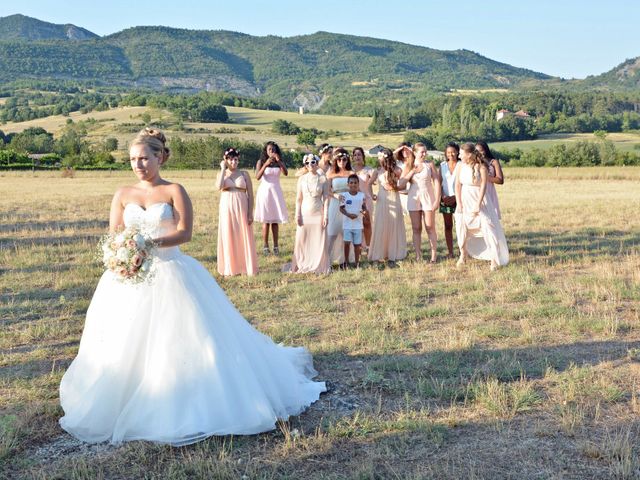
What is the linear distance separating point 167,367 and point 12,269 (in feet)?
29.7

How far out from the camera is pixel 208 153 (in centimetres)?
6950

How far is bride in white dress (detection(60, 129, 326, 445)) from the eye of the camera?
17.3 feet

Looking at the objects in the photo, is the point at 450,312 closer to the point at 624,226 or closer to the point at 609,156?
the point at 624,226

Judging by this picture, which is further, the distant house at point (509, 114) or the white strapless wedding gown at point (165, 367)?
the distant house at point (509, 114)

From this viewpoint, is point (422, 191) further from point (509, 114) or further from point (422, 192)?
point (509, 114)

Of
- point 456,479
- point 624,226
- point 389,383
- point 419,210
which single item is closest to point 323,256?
point 419,210

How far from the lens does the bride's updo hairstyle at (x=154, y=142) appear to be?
575 centimetres

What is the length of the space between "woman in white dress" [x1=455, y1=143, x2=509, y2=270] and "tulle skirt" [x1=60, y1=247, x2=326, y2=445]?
7.67 m

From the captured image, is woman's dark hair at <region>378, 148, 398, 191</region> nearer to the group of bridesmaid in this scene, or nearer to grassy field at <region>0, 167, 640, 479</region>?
the group of bridesmaid

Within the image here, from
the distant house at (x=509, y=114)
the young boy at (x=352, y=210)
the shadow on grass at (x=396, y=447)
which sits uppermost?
the distant house at (x=509, y=114)

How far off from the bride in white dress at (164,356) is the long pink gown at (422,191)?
7.97 m

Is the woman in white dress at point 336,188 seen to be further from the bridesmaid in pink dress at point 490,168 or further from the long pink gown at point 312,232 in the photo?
the bridesmaid in pink dress at point 490,168

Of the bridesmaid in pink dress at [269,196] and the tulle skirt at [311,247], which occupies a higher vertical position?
the bridesmaid in pink dress at [269,196]

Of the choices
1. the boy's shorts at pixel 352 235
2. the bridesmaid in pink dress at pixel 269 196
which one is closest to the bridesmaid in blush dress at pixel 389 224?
the boy's shorts at pixel 352 235
